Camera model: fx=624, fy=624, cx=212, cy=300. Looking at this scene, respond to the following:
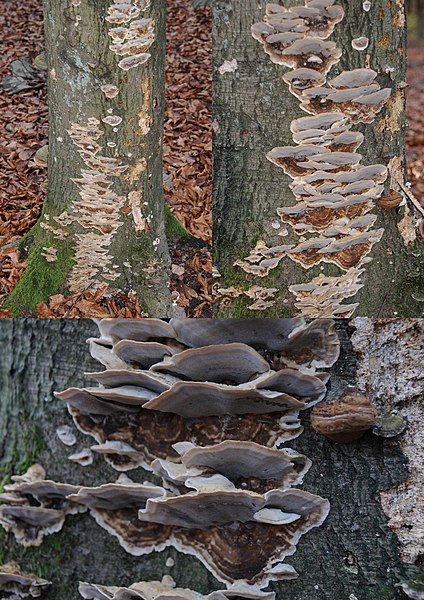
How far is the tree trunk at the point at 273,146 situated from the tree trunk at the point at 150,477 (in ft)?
1.98

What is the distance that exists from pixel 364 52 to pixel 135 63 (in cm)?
126

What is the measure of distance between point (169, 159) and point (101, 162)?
2.38m

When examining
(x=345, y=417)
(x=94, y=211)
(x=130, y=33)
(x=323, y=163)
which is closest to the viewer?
(x=345, y=417)

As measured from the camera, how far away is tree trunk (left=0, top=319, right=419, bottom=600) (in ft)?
5.80

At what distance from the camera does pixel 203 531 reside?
1862 mm

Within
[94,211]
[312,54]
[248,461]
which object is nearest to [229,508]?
[248,461]

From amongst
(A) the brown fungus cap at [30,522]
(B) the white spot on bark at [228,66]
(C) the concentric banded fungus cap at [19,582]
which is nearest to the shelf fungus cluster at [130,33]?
(B) the white spot on bark at [228,66]

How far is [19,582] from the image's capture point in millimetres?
1982

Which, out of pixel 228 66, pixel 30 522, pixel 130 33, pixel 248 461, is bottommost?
Result: pixel 30 522

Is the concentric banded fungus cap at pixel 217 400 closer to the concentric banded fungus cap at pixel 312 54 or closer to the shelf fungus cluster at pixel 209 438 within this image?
the shelf fungus cluster at pixel 209 438

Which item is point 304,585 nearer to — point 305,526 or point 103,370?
point 305,526

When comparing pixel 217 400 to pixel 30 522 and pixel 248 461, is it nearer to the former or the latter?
pixel 248 461

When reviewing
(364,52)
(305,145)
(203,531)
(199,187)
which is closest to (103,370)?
(203,531)

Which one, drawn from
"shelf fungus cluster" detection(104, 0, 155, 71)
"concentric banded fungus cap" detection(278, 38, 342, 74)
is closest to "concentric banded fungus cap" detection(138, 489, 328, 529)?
"concentric banded fungus cap" detection(278, 38, 342, 74)
